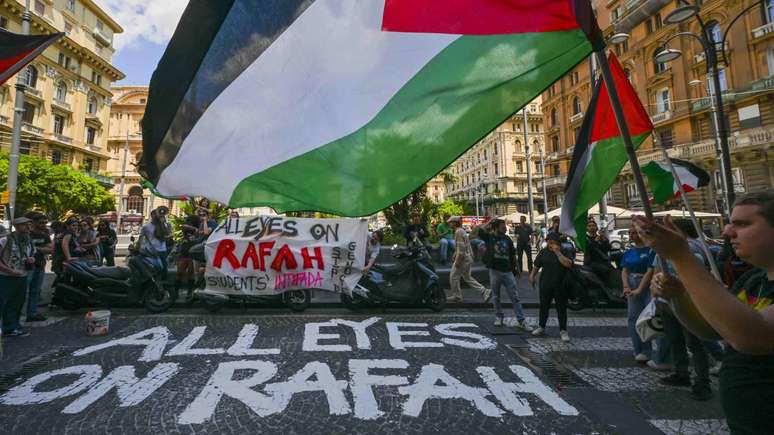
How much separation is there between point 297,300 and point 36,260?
4311 mm

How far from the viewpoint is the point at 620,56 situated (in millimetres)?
39375

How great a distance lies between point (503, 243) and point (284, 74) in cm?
470

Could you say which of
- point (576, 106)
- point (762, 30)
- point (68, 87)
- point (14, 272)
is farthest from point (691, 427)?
point (68, 87)

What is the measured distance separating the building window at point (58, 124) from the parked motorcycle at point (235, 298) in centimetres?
5023

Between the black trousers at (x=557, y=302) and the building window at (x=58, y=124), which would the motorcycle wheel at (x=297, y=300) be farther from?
the building window at (x=58, y=124)

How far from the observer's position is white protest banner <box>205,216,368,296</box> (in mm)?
6832

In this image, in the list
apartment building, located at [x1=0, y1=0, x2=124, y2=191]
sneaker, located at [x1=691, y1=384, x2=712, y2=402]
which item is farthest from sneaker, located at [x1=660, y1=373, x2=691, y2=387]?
apartment building, located at [x1=0, y1=0, x2=124, y2=191]

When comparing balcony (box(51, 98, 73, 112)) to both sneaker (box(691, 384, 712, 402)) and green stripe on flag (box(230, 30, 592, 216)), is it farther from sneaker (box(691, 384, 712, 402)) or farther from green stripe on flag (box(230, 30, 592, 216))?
sneaker (box(691, 384, 712, 402))

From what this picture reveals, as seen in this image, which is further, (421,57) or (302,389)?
(302,389)

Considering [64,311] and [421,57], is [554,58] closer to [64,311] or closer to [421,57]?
[421,57]

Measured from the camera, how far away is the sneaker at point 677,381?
12.9 ft

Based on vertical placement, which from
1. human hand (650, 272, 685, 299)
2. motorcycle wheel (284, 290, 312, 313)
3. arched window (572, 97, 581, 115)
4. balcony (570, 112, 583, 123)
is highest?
arched window (572, 97, 581, 115)

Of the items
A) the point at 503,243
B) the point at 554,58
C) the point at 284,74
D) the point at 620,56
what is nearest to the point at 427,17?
the point at 554,58

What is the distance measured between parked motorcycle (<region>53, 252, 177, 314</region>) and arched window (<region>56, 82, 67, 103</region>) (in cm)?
5004
